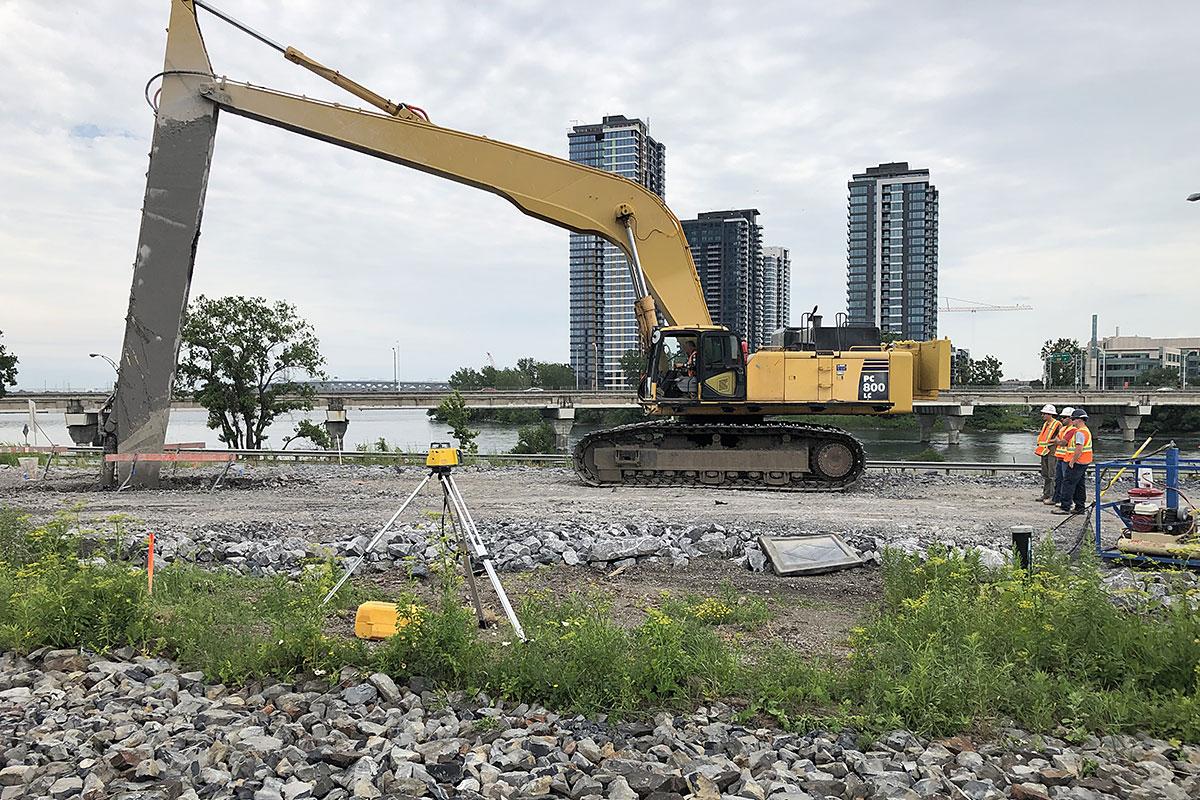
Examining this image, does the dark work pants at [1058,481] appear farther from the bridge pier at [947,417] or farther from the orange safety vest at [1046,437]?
the bridge pier at [947,417]

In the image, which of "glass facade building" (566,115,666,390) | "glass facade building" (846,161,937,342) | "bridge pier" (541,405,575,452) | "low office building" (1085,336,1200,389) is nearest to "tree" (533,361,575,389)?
"glass facade building" (566,115,666,390)

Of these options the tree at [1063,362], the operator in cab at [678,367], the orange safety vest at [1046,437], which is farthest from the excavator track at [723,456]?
the tree at [1063,362]

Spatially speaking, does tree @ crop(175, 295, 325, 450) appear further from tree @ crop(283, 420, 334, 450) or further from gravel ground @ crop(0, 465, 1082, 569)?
gravel ground @ crop(0, 465, 1082, 569)

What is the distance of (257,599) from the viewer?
6.75 metres

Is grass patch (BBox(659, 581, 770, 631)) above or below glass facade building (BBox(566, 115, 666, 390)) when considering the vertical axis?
below

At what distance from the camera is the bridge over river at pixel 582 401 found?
37312 millimetres

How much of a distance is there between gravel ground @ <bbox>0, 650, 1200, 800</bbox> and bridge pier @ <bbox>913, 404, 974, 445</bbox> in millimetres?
36778

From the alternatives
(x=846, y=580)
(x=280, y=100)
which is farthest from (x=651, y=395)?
(x=280, y=100)

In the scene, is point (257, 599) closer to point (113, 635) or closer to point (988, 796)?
point (113, 635)

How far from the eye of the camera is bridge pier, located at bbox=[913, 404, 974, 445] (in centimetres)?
4112

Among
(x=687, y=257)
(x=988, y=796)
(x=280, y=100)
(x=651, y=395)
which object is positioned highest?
(x=280, y=100)

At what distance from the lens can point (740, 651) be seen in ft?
18.5

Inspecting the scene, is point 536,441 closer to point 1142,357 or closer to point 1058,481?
point 1058,481

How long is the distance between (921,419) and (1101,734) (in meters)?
45.6
